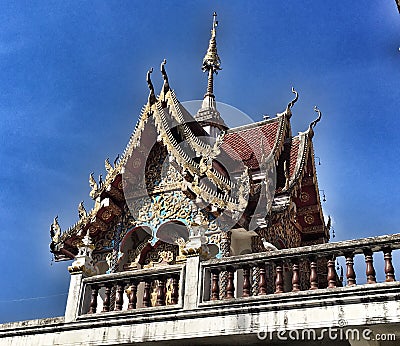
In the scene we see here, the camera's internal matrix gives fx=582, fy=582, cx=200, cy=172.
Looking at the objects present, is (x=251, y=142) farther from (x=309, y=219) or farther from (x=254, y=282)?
(x=254, y=282)

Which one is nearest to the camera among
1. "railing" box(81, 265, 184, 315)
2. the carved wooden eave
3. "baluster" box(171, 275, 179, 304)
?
"baluster" box(171, 275, 179, 304)

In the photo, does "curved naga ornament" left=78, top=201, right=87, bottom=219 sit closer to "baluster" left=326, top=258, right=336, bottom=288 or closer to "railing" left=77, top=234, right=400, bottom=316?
"railing" left=77, top=234, right=400, bottom=316

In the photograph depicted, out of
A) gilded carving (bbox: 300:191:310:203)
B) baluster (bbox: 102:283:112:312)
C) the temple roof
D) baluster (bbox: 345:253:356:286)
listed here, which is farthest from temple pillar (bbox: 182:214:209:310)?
gilded carving (bbox: 300:191:310:203)

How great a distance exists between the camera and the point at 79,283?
923 cm

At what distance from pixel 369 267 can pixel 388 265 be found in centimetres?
23

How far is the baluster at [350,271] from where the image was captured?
7.27m

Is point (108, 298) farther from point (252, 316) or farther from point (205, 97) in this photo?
point (205, 97)

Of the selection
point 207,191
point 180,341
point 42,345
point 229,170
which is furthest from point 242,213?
point 42,345

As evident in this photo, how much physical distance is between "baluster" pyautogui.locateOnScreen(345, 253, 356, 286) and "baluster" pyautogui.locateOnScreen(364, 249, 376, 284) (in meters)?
0.17

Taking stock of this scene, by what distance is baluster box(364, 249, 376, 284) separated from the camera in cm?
715

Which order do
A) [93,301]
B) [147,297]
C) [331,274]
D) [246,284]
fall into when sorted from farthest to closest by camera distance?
1. [93,301]
2. [147,297]
3. [246,284]
4. [331,274]

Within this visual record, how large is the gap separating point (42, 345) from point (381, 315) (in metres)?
5.06

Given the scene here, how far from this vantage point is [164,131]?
11938mm

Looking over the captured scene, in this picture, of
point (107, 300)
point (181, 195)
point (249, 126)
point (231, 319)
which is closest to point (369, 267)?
point (231, 319)
